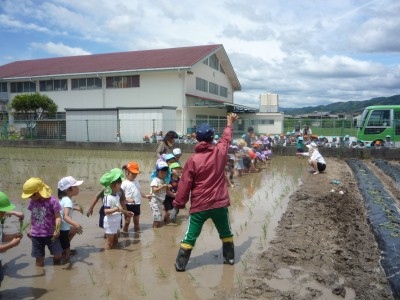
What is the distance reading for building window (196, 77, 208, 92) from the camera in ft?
94.1

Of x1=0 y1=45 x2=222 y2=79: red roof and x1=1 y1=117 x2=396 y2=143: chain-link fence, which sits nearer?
x1=1 y1=117 x2=396 y2=143: chain-link fence

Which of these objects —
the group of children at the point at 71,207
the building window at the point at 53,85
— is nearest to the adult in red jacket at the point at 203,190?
the group of children at the point at 71,207

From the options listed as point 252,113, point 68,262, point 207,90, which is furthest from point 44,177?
point 252,113

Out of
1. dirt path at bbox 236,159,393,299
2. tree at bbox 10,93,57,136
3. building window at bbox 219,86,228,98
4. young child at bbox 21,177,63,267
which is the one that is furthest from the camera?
building window at bbox 219,86,228,98

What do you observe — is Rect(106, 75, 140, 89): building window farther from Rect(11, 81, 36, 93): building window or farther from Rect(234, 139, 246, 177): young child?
Rect(234, 139, 246, 177): young child

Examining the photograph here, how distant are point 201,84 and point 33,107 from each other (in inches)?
495

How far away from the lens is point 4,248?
3.26 m

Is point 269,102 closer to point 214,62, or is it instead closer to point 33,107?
point 214,62

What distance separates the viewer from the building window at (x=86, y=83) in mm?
28758

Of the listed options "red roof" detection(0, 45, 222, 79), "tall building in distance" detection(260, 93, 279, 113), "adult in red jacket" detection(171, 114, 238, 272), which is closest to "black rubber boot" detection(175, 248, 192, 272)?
"adult in red jacket" detection(171, 114, 238, 272)

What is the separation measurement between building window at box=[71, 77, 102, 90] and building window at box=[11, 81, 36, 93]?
438 cm

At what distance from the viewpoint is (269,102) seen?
43062 millimetres

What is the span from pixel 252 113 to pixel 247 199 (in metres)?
26.7

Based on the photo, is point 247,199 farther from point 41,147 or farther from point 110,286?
point 41,147
